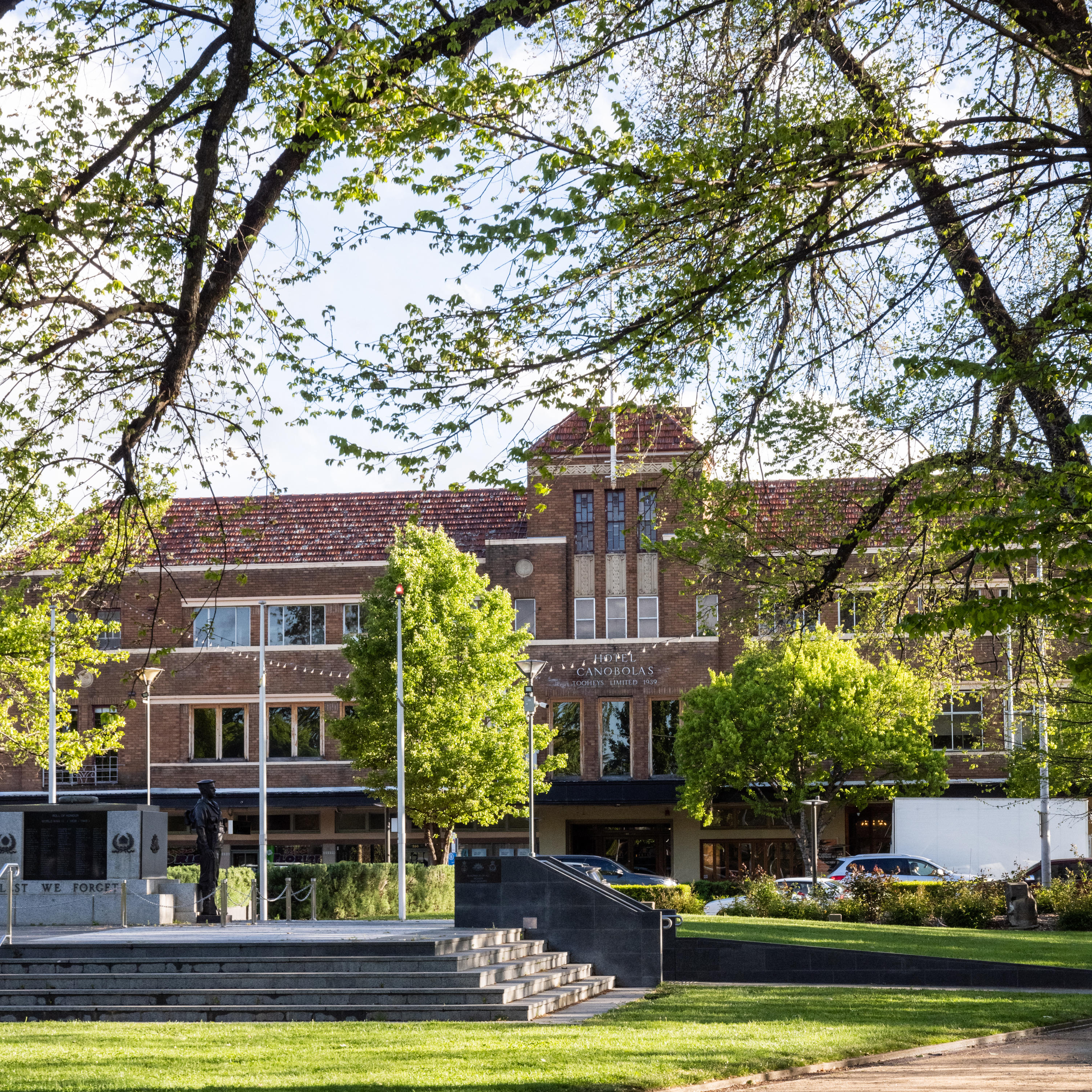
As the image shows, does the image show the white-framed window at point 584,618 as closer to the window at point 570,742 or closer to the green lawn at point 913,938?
the window at point 570,742

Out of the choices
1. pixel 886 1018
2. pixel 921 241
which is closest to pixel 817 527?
pixel 921 241

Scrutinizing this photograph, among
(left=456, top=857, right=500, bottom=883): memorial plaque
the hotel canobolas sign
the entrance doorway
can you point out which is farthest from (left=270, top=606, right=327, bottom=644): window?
(left=456, top=857, right=500, bottom=883): memorial plaque

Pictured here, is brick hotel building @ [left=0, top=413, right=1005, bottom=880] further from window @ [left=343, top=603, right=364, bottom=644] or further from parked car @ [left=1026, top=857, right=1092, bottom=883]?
parked car @ [left=1026, top=857, right=1092, bottom=883]

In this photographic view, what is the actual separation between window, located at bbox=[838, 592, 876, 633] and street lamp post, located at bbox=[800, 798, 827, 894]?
2290cm

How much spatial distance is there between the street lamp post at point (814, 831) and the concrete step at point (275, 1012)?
967 inches

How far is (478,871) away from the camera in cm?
2225

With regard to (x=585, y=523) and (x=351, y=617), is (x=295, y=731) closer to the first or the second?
(x=351, y=617)

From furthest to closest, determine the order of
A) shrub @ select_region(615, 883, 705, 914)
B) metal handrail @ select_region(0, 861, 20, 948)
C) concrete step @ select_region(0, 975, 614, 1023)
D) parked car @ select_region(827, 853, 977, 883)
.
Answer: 1. parked car @ select_region(827, 853, 977, 883)
2. shrub @ select_region(615, 883, 705, 914)
3. metal handrail @ select_region(0, 861, 20, 948)
4. concrete step @ select_region(0, 975, 614, 1023)

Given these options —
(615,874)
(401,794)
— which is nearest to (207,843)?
(401,794)

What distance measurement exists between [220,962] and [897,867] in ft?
87.4

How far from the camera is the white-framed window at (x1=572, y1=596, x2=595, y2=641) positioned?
5175cm

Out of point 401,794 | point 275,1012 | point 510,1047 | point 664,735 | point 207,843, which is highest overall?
point 664,735

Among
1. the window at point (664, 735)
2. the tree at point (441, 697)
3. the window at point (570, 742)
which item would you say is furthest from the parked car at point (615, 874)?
the window at point (664, 735)

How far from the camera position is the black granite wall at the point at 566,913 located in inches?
837
